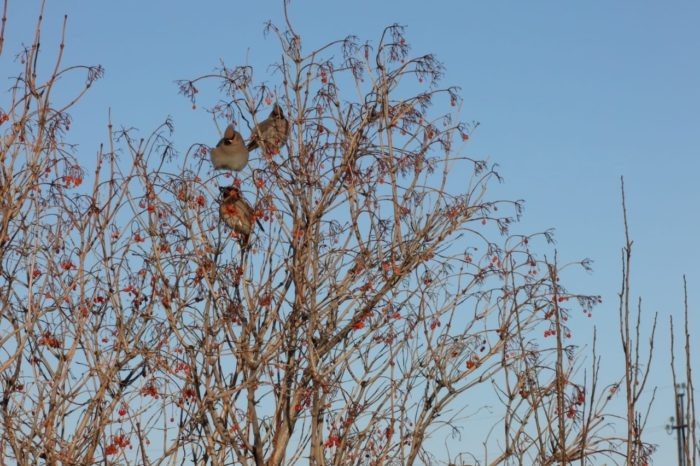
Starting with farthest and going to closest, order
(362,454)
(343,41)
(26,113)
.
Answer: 1. (343,41)
2. (362,454)
3. (26,113)

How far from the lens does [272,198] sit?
21.9ft

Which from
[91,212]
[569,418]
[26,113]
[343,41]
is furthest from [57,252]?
[569,418]

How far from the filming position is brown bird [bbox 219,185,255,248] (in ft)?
22.0

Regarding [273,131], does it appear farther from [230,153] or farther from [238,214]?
[238,214]

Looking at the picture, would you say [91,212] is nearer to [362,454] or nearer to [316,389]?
[316,389]

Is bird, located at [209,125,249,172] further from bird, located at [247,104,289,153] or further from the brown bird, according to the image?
the brown bird

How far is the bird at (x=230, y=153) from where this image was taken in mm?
7117

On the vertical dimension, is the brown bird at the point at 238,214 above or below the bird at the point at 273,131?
below

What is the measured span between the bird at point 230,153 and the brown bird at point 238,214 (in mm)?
370

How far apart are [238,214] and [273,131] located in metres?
0.67

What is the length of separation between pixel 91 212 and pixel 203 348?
130 cm

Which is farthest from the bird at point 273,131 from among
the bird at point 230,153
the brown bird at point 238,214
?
the brown bird at point 238,214

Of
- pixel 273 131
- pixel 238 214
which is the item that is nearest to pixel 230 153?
pixel 273 131

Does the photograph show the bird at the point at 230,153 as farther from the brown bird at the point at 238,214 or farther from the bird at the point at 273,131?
the brown bird at the point at 238,214
